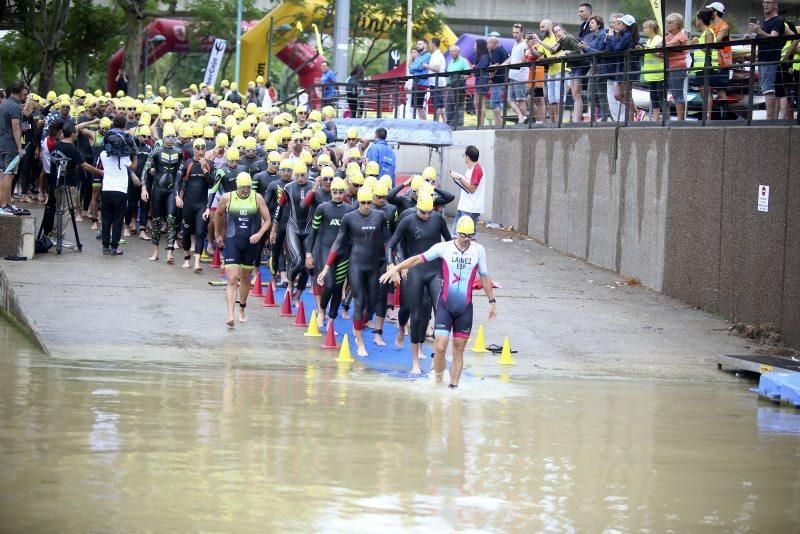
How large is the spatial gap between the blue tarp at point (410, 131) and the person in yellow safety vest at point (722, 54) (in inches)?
287

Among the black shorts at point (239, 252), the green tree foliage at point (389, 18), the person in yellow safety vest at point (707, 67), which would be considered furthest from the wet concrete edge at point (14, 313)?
the green tree foliage at point (389, 18)

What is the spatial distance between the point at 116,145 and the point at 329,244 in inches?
228

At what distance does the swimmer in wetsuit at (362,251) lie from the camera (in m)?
16.0

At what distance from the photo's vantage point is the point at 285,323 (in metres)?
17.4

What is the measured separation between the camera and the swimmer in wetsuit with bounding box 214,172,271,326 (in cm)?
1678

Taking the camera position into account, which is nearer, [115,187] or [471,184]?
[471,184]

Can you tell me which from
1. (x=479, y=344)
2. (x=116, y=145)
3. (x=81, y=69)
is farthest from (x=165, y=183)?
(x=81, y=69)

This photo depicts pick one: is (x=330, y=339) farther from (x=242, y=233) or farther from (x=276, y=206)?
(x=276, y=206)

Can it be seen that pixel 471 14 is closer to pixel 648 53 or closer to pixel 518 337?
pixel 648 53

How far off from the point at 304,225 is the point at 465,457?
24.8 feet

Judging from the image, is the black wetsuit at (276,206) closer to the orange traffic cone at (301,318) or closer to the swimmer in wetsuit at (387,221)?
the orange traffic cone at (301,318)

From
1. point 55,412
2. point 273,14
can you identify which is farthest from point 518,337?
point 273,14

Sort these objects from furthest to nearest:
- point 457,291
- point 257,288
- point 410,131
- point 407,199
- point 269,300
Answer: point 410,131 → point 257,288 → point 269,300 → point 407,199 → point 457,291

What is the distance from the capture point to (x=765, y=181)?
56.4 ft
